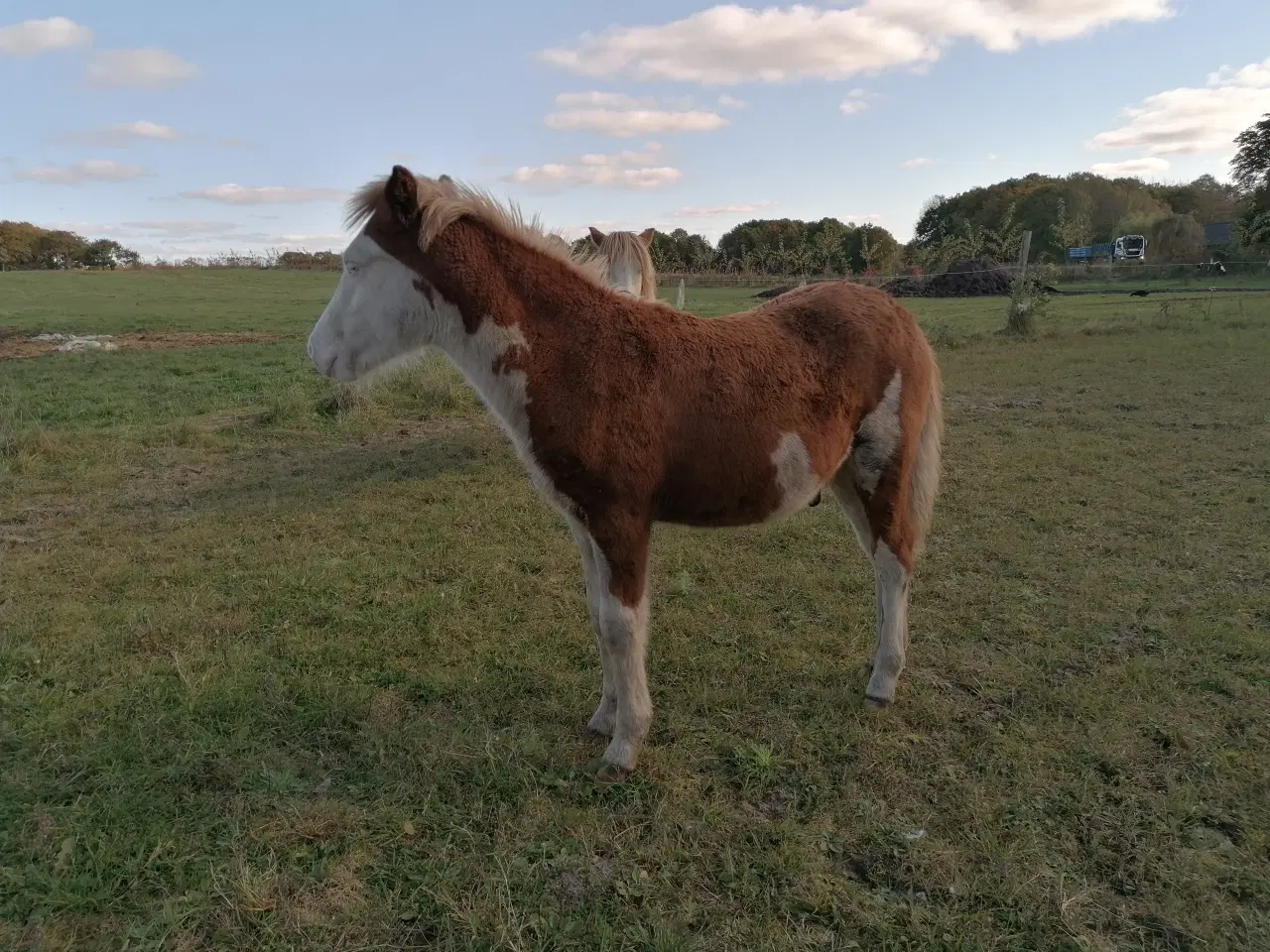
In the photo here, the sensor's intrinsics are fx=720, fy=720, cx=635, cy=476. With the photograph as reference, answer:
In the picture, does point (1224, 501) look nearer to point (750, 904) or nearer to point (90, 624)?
point (750, 904)

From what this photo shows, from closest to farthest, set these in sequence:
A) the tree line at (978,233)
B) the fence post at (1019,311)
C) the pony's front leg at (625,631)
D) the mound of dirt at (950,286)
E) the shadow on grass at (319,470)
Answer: the pony's front leg at (625,631) < the shadow on grass at (319,470) < the fence post at (1019,311) < the mound of dirt at (950,286) < the tree line at (978,233)

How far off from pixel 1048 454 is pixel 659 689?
5.72 meters

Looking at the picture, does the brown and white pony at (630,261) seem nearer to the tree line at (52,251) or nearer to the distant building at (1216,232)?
the distant building at (1216,232)

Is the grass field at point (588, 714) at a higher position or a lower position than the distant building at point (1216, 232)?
lower

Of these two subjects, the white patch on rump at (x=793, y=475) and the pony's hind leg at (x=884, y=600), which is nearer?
the white patch on rump at (x=793, y=475)

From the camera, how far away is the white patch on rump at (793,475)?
3.13m

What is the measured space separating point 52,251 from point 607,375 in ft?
286

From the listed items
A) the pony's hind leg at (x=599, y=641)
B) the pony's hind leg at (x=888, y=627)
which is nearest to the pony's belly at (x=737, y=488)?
the pony's hind leg at (x=599, y=641)

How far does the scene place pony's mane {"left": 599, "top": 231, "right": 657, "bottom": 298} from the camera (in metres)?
5.82

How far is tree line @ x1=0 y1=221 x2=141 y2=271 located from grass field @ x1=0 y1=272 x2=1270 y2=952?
7406 centimetres

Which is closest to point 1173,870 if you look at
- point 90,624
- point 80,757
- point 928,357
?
point 928,357

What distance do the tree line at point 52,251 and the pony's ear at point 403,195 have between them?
250 ft

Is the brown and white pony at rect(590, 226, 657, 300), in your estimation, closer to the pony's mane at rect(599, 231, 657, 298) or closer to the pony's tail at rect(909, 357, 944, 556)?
the pony's mane at rect(599, 231, 657, 298)

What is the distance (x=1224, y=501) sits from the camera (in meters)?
5.91
